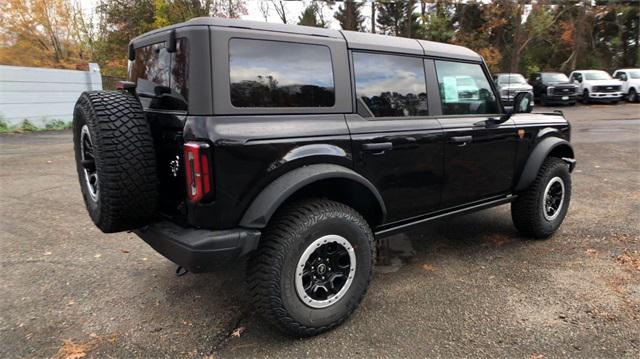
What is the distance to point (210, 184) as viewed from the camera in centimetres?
235

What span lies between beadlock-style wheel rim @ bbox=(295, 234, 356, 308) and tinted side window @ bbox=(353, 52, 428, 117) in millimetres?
959

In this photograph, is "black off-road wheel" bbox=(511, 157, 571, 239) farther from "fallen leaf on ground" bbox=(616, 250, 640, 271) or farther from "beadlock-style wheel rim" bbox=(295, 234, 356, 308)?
"beadlock-style wheel rim" bbox=(295, 234, 356, 308)

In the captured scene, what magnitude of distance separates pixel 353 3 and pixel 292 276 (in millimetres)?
32641

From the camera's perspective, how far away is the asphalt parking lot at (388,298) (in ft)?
8.59

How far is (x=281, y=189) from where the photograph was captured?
2.49 meters

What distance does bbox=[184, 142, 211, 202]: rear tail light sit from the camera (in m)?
2.30

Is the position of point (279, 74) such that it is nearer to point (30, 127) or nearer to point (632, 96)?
point (30, 127)

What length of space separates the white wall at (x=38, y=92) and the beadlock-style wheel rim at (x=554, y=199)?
1382cm

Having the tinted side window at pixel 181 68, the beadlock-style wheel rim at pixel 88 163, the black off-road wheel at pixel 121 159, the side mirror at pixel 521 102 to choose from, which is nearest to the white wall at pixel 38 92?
the beadlock-style wheel rim at pixel 88 163

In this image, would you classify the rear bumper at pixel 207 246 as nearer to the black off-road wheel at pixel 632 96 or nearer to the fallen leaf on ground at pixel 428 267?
the fallen leaf on ground at pixel 428 267

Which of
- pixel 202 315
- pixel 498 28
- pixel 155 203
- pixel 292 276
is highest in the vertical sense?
pixel 498 28

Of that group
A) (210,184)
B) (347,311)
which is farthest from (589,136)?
(210,184)

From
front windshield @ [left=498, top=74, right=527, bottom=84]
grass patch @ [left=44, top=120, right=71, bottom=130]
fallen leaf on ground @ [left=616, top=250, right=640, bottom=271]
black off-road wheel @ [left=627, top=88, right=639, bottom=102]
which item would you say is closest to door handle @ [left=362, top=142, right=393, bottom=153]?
fallen leaf on ground @ [left=616, top=250, right=640, bottom=271]

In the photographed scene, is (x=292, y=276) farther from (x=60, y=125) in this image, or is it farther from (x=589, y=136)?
(x=60, y=125)
